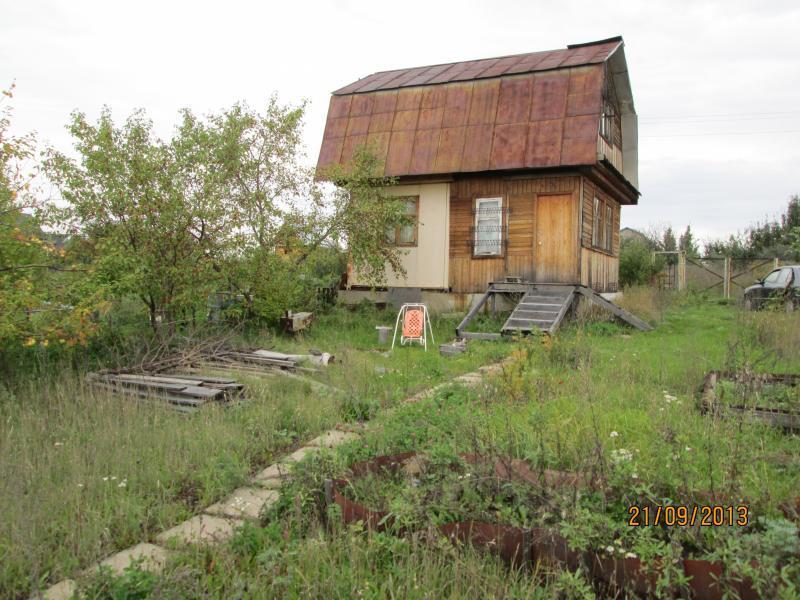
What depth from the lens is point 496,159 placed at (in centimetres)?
1370

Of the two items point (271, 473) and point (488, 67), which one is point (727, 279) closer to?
point (488, 67)

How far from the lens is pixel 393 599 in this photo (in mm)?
2646

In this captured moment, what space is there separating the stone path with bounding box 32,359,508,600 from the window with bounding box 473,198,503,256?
34.3 feet

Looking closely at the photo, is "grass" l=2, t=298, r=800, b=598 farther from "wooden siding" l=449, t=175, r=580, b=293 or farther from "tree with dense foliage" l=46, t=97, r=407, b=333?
"wooden siding" l=449, t=175, r=580, b=293

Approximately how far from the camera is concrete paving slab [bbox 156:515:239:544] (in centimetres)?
335

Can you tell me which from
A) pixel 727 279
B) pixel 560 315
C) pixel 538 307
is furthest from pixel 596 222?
pixel 727 279

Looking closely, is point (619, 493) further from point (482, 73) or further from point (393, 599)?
point (482, 73)

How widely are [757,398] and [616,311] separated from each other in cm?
765

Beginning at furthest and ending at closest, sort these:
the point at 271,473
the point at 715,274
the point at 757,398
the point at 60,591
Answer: the point at 715,274
the point at 757,398
the point at 271,473
the point at 60,591

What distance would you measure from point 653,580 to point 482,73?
14.3 metres

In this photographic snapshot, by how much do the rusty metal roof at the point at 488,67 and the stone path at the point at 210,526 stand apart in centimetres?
1244

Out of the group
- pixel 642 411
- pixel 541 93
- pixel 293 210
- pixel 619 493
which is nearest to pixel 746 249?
pixel 541 93

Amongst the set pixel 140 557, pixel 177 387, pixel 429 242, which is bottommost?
pixel 140 557

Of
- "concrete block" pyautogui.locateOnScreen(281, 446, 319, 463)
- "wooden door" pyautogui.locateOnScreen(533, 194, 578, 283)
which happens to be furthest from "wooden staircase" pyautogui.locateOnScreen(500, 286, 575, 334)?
"concrete block" pyautogui.locateOnScreen(281, 446, 319, 463)
